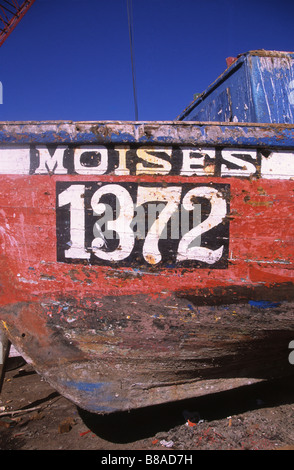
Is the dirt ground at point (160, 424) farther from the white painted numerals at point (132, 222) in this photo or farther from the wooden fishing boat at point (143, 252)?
the white painted numerals at point (132, 222)

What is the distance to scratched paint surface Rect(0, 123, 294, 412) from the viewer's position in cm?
177

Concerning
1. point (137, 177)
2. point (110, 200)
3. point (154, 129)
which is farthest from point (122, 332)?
point (154, 129)

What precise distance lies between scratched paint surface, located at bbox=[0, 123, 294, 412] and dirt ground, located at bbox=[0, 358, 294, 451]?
Answer: 31cm

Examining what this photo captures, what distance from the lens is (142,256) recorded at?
183 cm

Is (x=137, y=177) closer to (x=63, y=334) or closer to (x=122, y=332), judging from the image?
(x=122, y=332)

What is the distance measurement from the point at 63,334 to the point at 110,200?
2.86 feet

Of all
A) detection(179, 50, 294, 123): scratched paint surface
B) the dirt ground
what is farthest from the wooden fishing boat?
detection(179, 50, 294, 123): scratched paint surface

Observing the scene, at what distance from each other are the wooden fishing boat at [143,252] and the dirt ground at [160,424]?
312 mm

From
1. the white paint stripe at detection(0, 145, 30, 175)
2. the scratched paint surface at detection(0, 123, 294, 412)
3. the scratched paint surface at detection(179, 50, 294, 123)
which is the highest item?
the scratched paint surface at detection(179, 50, 294, 123)

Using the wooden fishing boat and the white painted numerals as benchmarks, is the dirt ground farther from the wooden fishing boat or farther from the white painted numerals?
the white painted numerals

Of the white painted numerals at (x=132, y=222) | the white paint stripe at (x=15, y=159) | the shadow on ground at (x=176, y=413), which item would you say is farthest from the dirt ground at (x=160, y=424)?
the white paint stripe at (x=15, y=159)

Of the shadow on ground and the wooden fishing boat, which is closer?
the wooden fishing boat

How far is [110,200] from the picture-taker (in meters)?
1.80

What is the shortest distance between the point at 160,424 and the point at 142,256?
1274 mm
